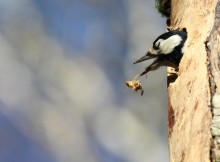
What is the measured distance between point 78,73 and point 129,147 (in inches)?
16.3

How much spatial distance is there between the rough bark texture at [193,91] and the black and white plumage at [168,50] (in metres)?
0.04

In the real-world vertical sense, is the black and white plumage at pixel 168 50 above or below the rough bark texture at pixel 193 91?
above

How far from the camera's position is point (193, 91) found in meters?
1.54

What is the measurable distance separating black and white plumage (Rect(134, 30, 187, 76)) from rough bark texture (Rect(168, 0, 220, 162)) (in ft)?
0.13

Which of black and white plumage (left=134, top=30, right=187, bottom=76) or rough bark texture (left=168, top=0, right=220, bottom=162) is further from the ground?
black and white plumage (left=134, top=30, right=187, bottom=76)

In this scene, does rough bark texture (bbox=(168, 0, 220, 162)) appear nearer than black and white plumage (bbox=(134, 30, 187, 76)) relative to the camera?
Yes

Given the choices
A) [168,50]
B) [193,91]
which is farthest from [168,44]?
[193,91]

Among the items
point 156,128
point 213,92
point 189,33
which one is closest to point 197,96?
point 213,92

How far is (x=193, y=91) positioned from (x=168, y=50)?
1.34ft

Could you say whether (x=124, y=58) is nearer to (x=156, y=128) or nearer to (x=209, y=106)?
(x=156, y=128)

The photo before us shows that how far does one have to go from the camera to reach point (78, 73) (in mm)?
2957

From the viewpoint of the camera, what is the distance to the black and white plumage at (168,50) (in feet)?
5.95

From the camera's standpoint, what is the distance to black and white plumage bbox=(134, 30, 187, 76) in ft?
5.95

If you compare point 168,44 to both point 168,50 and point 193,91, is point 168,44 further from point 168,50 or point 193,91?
point 193,91
